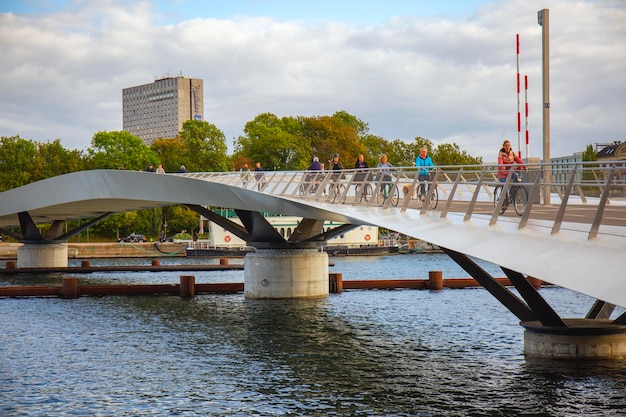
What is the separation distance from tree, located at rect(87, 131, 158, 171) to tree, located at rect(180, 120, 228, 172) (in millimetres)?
5102

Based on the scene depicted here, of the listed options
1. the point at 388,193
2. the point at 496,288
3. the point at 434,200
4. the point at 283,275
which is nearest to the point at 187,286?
the point at 283,275

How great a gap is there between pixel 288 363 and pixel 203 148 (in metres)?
105

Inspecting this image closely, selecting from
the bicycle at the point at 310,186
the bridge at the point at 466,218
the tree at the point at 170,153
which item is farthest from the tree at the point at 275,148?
the bicycle at the point at 310,186

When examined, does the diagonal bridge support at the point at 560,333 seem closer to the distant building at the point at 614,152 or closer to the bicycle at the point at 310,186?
the distant building at the point at 614,152

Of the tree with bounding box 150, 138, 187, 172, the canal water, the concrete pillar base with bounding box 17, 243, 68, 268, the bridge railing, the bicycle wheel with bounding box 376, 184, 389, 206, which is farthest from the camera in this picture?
the tree with bounding box 150, 138, 187, 172

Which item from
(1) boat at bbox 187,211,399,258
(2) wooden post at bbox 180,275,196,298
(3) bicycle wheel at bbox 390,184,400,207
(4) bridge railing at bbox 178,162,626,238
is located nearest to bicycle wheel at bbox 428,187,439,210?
(4) bridge railing at bbox 178,162,626,238

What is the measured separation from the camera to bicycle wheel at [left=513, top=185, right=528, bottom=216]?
1797 centimetres

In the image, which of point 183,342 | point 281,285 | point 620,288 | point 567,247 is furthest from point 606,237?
point 281,285

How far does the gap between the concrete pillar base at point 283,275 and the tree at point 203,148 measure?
80.9 metres

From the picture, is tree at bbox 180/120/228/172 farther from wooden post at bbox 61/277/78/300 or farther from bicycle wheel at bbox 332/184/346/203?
bicycle wheel at bbox 332/184/346/203

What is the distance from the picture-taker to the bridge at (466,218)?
46.2ft

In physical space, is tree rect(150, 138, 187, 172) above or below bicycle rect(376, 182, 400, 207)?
above

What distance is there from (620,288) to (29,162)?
113 metres

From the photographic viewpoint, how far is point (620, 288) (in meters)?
11.7
